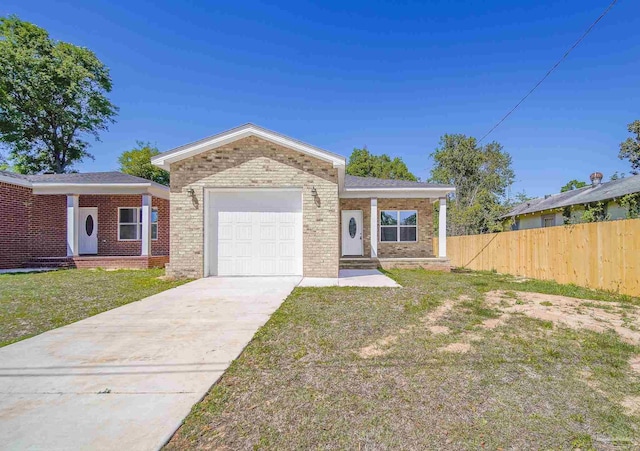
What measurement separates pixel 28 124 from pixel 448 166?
33941 millimetres

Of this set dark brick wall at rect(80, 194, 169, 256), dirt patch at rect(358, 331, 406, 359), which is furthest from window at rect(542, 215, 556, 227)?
dark brick wall at rect(80, 194, 169, 256)

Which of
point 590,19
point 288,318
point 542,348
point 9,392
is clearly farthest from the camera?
point 590,19

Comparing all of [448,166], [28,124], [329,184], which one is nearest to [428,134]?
[448,166]

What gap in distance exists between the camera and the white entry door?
47.3ft

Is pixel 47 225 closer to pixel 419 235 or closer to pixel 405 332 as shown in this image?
pixel 405 332

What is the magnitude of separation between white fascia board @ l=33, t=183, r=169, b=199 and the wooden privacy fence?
564 inches

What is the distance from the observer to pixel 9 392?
9.00 feet

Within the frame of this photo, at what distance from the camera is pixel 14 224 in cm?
1231

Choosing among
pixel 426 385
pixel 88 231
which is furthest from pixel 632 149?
pixel 88 231

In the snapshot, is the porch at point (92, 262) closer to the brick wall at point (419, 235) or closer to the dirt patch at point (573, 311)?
the brick wall at point (419, 235)

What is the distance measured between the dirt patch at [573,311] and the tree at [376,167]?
28558 millimetres

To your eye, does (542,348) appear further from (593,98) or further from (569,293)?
(593,98)

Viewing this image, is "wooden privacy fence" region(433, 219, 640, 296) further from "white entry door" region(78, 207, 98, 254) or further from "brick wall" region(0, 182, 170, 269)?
"white entry door" region(78, 207, 98, 254)

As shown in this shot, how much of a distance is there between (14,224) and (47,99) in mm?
18562
